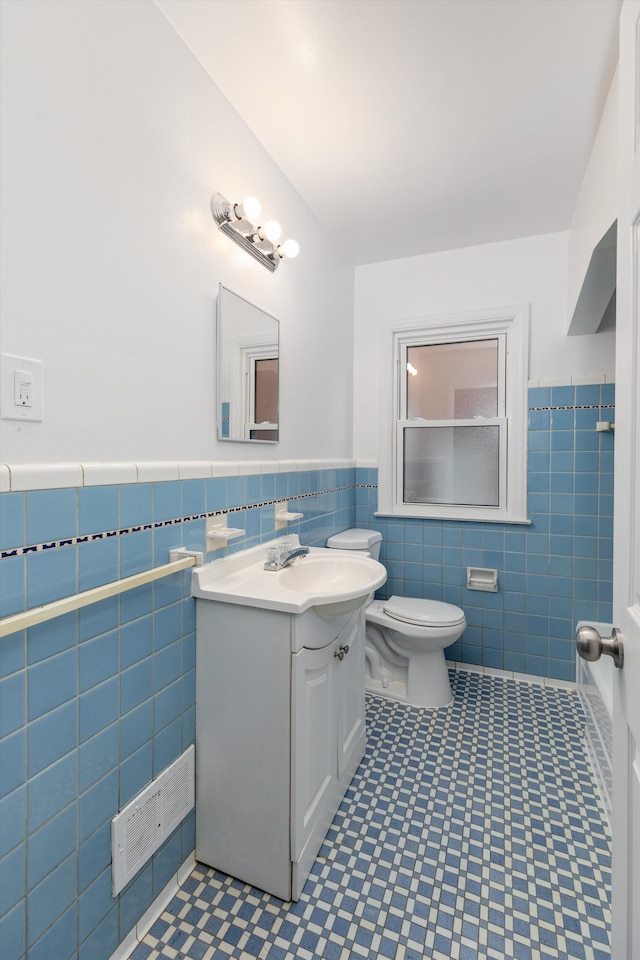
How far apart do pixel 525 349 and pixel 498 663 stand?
5.89 ft

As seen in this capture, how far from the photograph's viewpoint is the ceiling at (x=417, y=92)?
4.13 ft

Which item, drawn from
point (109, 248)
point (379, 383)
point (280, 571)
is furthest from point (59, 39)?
point (379, 383)

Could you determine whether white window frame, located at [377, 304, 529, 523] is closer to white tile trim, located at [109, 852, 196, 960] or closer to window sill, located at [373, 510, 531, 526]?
window sill, located at [373, 510, 531, 526]

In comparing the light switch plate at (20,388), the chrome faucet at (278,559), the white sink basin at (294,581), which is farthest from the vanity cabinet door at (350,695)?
the light switch plate at (20,388)

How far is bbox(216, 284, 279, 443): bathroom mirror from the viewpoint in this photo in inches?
60.2

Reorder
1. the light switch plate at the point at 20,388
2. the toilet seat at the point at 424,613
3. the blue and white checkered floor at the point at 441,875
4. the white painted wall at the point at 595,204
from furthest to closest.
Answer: the toilet seat at the point at 424,613 < the white painted wall at the point at 595,204 < the blue and white checkered floor at the point at 441,875 < the light switch plate at the point at 20,388

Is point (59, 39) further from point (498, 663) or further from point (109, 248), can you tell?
point (498, 663)

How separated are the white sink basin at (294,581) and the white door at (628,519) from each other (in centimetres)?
73

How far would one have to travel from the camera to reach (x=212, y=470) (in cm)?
147

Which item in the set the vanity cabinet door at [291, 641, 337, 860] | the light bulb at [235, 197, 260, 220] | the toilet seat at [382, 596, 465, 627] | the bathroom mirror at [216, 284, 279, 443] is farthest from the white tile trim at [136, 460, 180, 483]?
the toilet seat at [382, 596, 465, 627]

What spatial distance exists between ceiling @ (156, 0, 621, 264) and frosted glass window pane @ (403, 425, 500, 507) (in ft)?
3.89

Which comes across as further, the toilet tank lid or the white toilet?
the toilet tank lid

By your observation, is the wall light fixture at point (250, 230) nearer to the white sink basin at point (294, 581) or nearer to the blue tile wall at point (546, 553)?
the white sink basin at point (294, 581)

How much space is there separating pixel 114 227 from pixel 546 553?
2.47 metres
